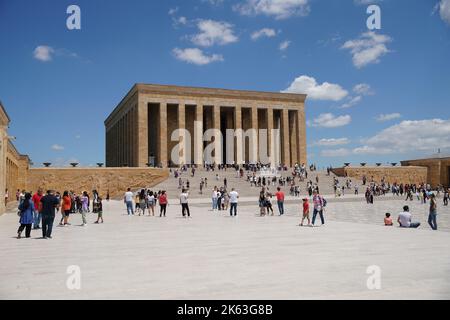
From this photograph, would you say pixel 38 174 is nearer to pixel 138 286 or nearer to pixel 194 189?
pixel 194 189

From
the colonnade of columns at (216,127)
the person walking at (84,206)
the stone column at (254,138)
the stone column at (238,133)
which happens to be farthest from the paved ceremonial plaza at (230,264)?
the stone column at (254,138)

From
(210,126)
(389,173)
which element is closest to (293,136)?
(210,126)

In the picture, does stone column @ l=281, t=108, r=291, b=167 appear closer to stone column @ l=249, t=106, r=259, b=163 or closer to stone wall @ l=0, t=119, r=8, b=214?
stone column @ l=249, t=106, r=259, b=163

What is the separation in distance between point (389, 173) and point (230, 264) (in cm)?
4314

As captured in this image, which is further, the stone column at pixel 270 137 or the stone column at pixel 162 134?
the stone column at pixel 270 137

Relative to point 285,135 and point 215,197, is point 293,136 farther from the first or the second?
point 215,197

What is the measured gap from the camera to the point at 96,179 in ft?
121

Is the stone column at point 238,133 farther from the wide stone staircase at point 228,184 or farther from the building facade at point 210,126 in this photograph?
the wide stone staircase at point 228,184

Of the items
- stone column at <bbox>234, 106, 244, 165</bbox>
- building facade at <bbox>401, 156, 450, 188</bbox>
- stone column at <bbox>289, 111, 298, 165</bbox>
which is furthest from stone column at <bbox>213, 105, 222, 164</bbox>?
building facade at <bbox>401, 156, 450, 188</bbox>

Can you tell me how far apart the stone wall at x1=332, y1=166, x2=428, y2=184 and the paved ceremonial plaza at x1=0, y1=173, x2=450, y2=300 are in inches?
1261

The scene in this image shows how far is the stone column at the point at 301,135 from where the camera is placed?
165 ft

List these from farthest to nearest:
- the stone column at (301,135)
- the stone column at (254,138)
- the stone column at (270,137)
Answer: the stone column at (301,135) → the stone column at (270,137) → the stone column at (254,138)

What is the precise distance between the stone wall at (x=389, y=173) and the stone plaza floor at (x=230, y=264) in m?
32.1

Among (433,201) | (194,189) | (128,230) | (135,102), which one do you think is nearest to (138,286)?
(128,230)
